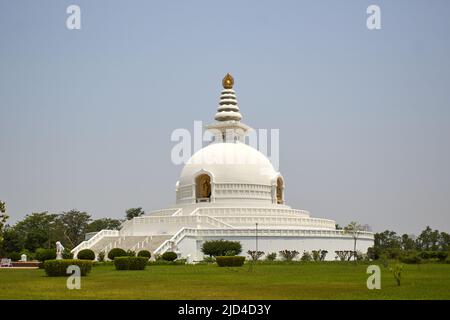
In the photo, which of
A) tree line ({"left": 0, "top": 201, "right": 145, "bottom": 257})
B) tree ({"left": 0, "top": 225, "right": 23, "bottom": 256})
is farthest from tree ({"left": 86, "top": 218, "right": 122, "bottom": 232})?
tree ({"left": 0, "top": 225, "right": 23, "bottom": 256})

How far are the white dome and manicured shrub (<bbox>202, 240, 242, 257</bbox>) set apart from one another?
14297mm

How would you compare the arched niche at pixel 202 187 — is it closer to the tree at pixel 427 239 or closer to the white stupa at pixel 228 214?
the white stupa at pixel 228 214

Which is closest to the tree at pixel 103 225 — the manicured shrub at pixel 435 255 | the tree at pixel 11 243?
the tree at pixel 11 243

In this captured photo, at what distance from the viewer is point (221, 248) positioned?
165ft

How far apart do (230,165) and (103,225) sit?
79.5 ft

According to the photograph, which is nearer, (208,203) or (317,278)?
(317,278)

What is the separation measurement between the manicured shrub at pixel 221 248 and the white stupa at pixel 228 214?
2179 mm

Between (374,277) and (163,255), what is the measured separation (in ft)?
71.1

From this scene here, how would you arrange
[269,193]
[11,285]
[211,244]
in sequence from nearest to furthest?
[11,285]
[211,244]
[269,193]
